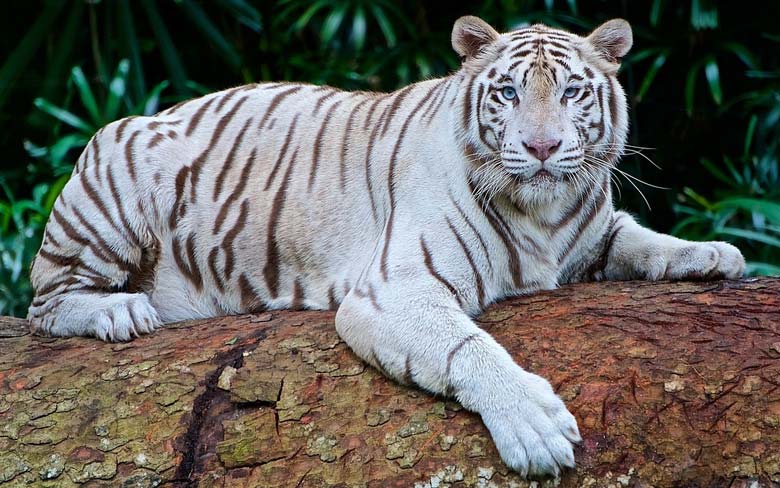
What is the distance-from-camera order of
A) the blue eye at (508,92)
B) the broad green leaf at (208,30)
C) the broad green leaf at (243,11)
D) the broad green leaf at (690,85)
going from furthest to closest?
the broad green leaf at (243,11), the broad green leaf at (208,30), the broad green leaf at (690,85), the blue eye at (508,92)

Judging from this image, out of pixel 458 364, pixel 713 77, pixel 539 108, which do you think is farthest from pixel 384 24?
pixel 458 364

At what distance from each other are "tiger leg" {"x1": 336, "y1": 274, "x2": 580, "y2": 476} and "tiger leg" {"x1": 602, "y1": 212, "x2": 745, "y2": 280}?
0.66m

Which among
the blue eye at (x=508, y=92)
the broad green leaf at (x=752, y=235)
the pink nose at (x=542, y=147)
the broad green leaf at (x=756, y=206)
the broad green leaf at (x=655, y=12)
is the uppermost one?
the blue eye at (x=508, y=92)

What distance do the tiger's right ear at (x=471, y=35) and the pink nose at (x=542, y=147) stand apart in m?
0.45

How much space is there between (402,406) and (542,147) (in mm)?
798

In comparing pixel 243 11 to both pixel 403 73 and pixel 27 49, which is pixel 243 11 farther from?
pixel 27 49

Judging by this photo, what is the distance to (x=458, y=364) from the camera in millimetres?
2354

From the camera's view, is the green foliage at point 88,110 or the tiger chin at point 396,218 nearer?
the tiger chin at point 396,218

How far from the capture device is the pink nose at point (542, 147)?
2.55 meters

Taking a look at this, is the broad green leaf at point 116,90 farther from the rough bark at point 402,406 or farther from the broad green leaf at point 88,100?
the rough bark at point 402,406

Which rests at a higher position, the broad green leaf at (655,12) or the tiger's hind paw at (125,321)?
the broad green leaf at (655,12)

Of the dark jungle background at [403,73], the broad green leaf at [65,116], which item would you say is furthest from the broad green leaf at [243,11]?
the broad green leaf at [65,116]

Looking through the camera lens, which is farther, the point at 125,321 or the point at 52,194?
the point at 52,194

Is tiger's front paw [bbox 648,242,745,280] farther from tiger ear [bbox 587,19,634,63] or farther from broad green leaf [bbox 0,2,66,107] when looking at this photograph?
broad green leaf [bbox 0,2,66,107]
